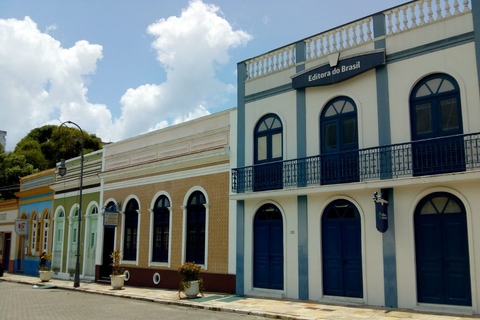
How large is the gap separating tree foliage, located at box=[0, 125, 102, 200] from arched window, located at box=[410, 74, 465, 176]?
35.6 metres

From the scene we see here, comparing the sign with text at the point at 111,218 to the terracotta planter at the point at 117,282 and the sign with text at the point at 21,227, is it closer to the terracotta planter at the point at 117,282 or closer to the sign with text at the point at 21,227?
the terracotta planter at the point at 117,282

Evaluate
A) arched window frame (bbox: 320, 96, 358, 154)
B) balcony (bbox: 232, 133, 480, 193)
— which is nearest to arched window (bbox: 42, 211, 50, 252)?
balcony (bbox: 232, 133, 480, 193)

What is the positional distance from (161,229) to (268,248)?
5874mm

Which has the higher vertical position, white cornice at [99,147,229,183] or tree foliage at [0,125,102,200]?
tree foliage at [0,125,102,200]

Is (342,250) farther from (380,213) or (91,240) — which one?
(91,240)

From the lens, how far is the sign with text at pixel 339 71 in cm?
1267

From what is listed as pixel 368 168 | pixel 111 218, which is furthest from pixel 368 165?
pixel 111 218

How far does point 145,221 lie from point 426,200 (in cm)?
1197

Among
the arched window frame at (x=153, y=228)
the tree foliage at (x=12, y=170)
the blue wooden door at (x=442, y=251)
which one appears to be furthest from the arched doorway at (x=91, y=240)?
the tree foliage at (x=12, y=170)

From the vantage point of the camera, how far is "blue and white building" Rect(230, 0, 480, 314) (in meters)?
11.0

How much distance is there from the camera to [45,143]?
47.3 m

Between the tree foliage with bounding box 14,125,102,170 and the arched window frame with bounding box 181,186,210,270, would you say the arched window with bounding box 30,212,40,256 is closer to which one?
the arched window frame with bounding box 181,186,210,270

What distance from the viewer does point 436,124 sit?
37.5ft

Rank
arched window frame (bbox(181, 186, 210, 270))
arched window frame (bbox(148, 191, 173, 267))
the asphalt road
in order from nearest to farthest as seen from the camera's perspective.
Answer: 1. the asphalt road
2. arched window frame (bbox(181, 186, 210, 270))
3. arched window frame (bbox(148, 191, 173, 267))
